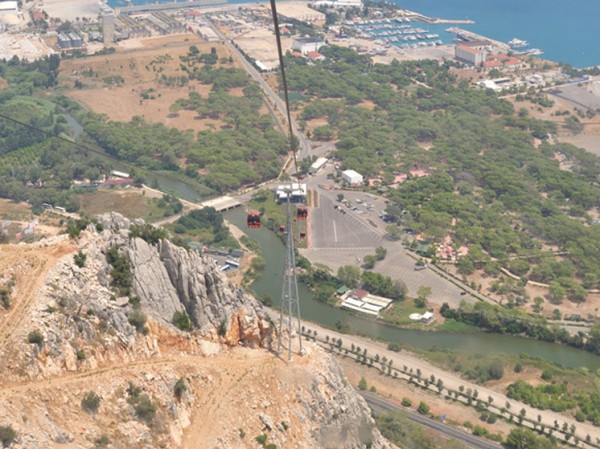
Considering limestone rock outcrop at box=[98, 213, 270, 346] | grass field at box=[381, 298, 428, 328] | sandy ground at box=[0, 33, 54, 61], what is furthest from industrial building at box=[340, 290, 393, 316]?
sandy ground at box=[0, 33, 54, 61]

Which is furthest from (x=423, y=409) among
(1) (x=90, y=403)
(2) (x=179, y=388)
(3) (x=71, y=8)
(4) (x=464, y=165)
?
(3) (x=71, y=8)

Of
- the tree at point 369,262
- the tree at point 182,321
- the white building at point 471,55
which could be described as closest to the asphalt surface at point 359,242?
the tree at point 369,262

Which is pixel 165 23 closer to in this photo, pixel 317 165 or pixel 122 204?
pixel 317 165

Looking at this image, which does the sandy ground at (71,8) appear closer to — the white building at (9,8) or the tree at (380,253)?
the white building at (9,8)

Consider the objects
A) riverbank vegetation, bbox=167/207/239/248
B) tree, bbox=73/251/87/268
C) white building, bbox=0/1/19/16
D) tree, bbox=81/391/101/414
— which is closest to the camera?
tree, bbox=81/391/101/414

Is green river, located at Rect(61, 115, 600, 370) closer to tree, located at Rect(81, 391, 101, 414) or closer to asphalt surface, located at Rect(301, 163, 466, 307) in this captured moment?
asphalt surface, located at Rect(301, 163, 466, 307)

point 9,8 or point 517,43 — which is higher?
point 517,43
